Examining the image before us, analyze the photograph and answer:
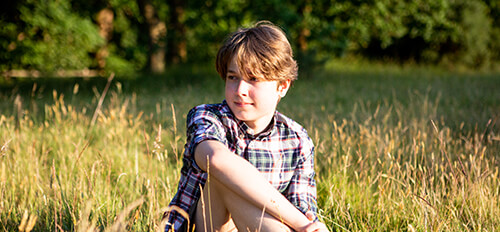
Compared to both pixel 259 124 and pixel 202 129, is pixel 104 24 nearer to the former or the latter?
pixel 259 124

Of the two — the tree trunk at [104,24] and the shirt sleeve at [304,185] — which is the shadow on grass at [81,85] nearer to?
the tree trunk at [104,24]

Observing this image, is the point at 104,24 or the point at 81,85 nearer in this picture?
the point at 81,85

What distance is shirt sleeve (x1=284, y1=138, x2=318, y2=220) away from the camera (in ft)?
6.98

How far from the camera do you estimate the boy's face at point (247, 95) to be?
6.64ft

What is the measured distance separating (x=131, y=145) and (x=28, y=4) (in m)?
Answer: 4.71

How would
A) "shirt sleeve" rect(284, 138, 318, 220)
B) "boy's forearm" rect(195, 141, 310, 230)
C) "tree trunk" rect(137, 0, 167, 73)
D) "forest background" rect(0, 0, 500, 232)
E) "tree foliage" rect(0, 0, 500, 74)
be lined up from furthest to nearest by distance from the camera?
"tree trunk" rect(137, 0, 167, 73) → "tree foliage" rect(0, 0, 500, 74) → "forest background" rect(0, 0, 500, 232) → "shirt sleeve" rect(284, 138, 318, 220) → "boy's forearm" rect(195, 141, 310, 230)

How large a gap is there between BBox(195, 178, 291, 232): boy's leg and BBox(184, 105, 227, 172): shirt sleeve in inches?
5.9

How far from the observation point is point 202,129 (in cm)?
192

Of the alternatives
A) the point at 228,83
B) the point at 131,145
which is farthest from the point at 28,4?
the point at 228,83

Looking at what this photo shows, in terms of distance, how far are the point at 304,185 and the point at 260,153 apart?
29 centimetres

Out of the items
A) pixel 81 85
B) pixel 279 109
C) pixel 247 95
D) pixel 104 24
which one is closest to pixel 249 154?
pixel 247 95

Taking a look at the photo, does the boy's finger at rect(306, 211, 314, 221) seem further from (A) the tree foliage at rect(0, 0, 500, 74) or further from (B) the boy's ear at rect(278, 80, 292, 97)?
(A) the tree foliage at rect(0, 0, 500, 74)

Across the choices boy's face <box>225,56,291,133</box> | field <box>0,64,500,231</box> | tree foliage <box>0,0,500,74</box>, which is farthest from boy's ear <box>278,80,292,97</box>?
tree foliage <box>0,0,500,74</box>

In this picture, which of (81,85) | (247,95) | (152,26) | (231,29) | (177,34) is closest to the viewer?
(247,95)
